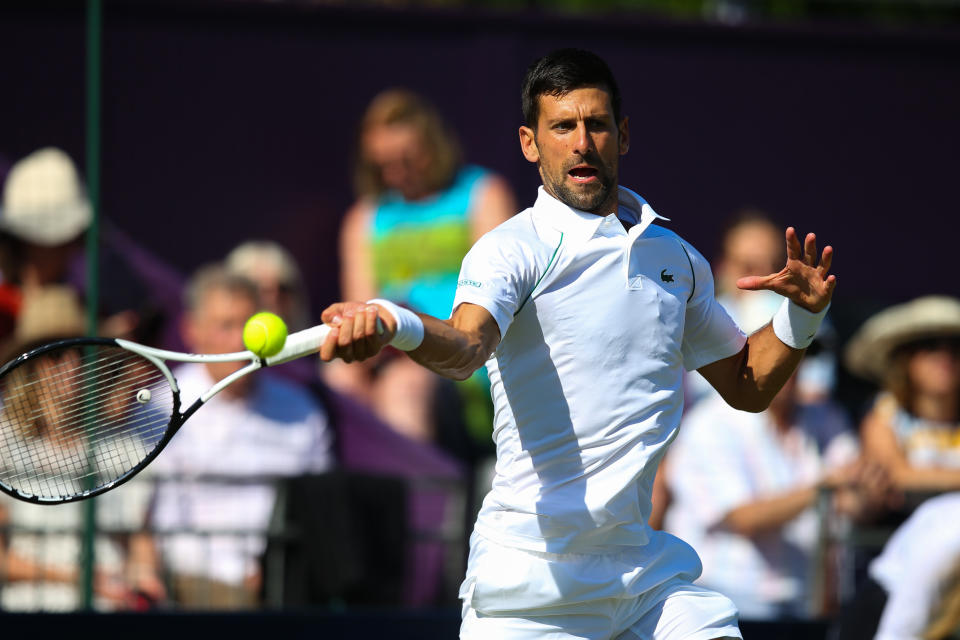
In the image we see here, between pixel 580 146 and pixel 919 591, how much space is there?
282 centimetres

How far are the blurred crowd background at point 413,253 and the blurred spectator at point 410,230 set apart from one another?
2cm

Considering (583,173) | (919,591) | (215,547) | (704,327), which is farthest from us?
(215,547)

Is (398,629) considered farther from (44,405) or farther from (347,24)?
(347,24)

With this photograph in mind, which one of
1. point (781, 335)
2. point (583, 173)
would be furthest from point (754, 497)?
point (583, 173)

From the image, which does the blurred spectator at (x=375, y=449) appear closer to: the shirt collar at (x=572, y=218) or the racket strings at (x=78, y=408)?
the racket strings at (x=78, y=408)

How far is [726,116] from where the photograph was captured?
8.37 meters

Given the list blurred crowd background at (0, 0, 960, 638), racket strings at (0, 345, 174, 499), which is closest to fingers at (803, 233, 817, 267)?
racket strings at (0, 345, 174, 499)

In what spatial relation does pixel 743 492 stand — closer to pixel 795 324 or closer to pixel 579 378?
pixel 795 324

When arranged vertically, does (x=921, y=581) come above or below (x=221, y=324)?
below

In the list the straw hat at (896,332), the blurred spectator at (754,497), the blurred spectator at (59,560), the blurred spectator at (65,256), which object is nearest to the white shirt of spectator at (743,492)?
the blurred spectator at (754,497)

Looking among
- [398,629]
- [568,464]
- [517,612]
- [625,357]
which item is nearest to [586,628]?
[517,612]

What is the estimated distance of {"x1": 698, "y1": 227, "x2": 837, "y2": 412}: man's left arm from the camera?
394cm

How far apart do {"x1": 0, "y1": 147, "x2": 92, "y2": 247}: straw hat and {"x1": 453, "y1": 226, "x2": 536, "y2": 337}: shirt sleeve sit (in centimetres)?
401

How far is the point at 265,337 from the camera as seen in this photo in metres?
3.40
